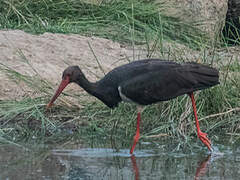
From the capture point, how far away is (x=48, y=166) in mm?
5629

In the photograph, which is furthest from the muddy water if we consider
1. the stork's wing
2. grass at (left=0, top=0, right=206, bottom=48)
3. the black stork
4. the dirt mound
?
grass at (left=0, top=0, right=206, bottom=48)

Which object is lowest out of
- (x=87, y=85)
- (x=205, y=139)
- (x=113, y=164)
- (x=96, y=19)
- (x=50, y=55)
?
(x=96, y=19)

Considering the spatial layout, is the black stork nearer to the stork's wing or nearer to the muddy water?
the stork's wing

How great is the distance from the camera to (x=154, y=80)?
6477 mm

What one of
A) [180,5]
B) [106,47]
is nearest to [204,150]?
[106,47]

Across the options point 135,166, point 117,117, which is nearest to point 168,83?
point 117,117

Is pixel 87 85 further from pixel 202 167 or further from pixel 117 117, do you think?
pixel 202 167

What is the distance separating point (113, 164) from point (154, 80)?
1.14 meters

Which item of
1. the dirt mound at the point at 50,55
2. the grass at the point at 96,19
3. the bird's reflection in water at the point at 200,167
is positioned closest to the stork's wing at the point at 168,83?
the bird's reflection in water at the point at 200,167

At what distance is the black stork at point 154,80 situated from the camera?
641 centimetres

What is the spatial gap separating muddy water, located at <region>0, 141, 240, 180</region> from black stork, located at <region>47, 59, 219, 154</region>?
0.35m

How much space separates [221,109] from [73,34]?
3220mm

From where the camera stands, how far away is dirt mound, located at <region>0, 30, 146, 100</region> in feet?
26.3

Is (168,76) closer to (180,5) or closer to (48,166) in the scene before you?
(48,166)
